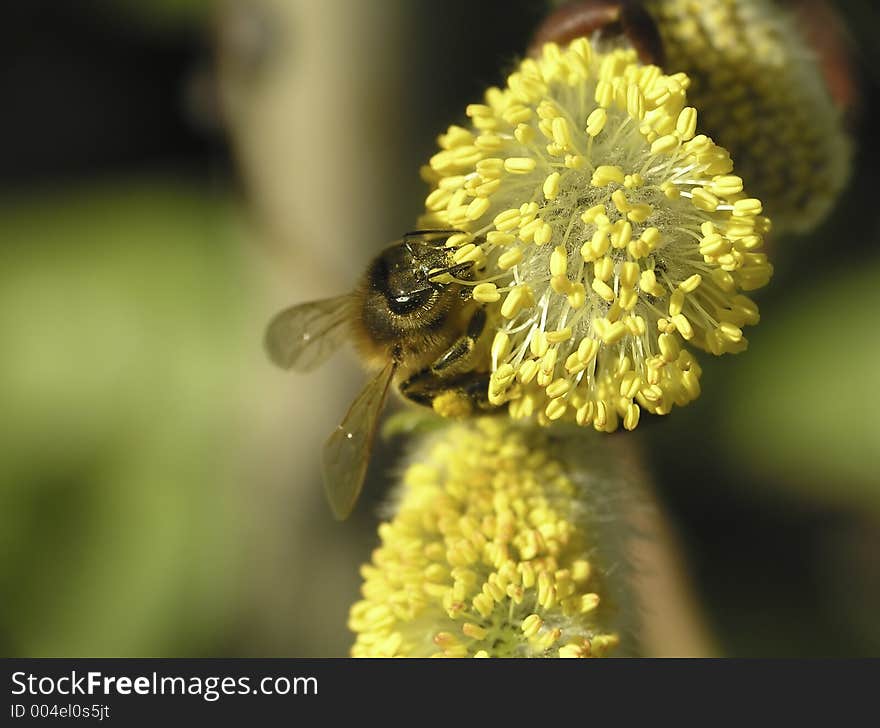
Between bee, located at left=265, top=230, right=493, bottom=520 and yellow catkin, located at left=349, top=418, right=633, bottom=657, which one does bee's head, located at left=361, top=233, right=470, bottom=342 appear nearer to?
bee, located at left=265, top=230, right=493, bottom=520

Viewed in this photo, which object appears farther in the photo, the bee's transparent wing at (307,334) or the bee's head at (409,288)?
the bee's transparent wing at (307,334)

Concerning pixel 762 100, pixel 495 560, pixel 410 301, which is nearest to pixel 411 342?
pixel 410 301

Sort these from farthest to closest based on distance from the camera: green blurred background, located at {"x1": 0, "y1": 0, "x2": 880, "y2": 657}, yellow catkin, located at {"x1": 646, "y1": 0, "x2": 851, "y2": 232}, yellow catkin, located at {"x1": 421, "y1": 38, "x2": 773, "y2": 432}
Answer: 1. green blurred background, located at {"x1": 0, "y1": 0, "x2": 880, "y2": 657}
2. yellow catkin, located at {"x1": 646, "y1": 0, "x2": 851, "y2": 232}
3. yellow catkin, located at {"x1": 421, "y1": 38, "x2": 773, "y2": 432}

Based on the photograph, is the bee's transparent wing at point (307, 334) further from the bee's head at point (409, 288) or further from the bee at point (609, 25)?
the bee at point (609, 25)

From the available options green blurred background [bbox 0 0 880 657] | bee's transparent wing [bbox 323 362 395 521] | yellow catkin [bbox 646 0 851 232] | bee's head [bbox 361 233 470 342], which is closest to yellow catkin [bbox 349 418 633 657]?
bee's transparent wing [bbox 323 362 395 521]

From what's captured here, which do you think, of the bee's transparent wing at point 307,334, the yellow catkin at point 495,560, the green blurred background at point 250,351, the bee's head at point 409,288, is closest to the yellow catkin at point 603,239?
the bee's head at point 409,288

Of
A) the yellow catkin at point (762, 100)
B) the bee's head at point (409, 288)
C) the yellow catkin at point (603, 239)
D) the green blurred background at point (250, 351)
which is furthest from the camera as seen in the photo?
the green blurred background at point (250, 351)

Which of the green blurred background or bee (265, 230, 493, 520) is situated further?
the green blurred background
